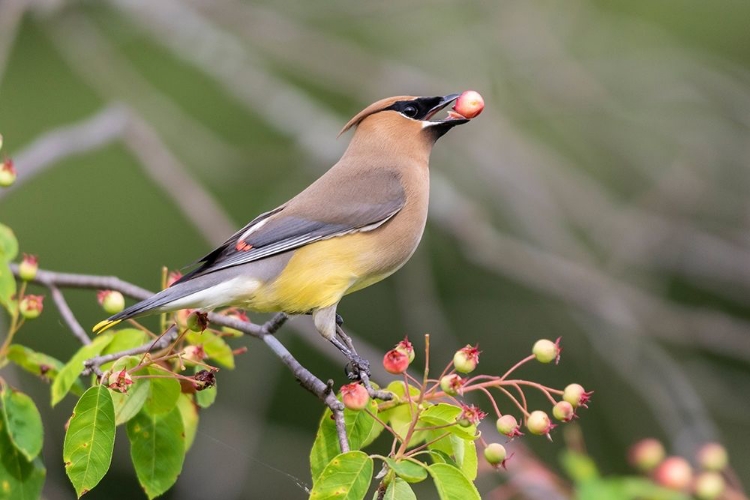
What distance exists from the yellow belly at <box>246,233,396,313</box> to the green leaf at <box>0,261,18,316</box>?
2.24ft

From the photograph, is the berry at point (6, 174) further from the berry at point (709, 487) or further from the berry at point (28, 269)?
the berry at point (709, 487)

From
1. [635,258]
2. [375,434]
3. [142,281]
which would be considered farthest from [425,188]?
[142,281]

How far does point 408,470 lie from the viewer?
2.34m

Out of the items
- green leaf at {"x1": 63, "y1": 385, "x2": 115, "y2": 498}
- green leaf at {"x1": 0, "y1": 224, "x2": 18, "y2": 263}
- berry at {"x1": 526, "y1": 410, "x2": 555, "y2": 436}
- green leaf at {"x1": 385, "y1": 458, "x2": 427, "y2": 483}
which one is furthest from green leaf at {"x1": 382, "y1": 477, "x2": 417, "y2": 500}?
green leaf at {"x1": 0, "y1": 224, "x2": 18, "y2": 263}

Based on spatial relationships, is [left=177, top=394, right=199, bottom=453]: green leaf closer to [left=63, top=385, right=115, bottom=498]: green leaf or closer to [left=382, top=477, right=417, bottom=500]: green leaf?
[left=63, top=385, right=115, bottom=498]: green leaf

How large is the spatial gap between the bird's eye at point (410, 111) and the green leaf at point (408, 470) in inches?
71.5

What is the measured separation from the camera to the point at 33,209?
8.58 m

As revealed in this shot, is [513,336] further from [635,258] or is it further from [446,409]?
[446,409]

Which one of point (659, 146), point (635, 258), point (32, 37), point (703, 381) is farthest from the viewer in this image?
point (32, 37)

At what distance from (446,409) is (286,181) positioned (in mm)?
4912

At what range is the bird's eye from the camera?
12.9 ft

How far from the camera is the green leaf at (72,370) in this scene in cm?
271

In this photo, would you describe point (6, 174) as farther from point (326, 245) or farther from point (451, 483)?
point (451, 483)

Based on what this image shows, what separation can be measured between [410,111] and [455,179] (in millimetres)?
3350
